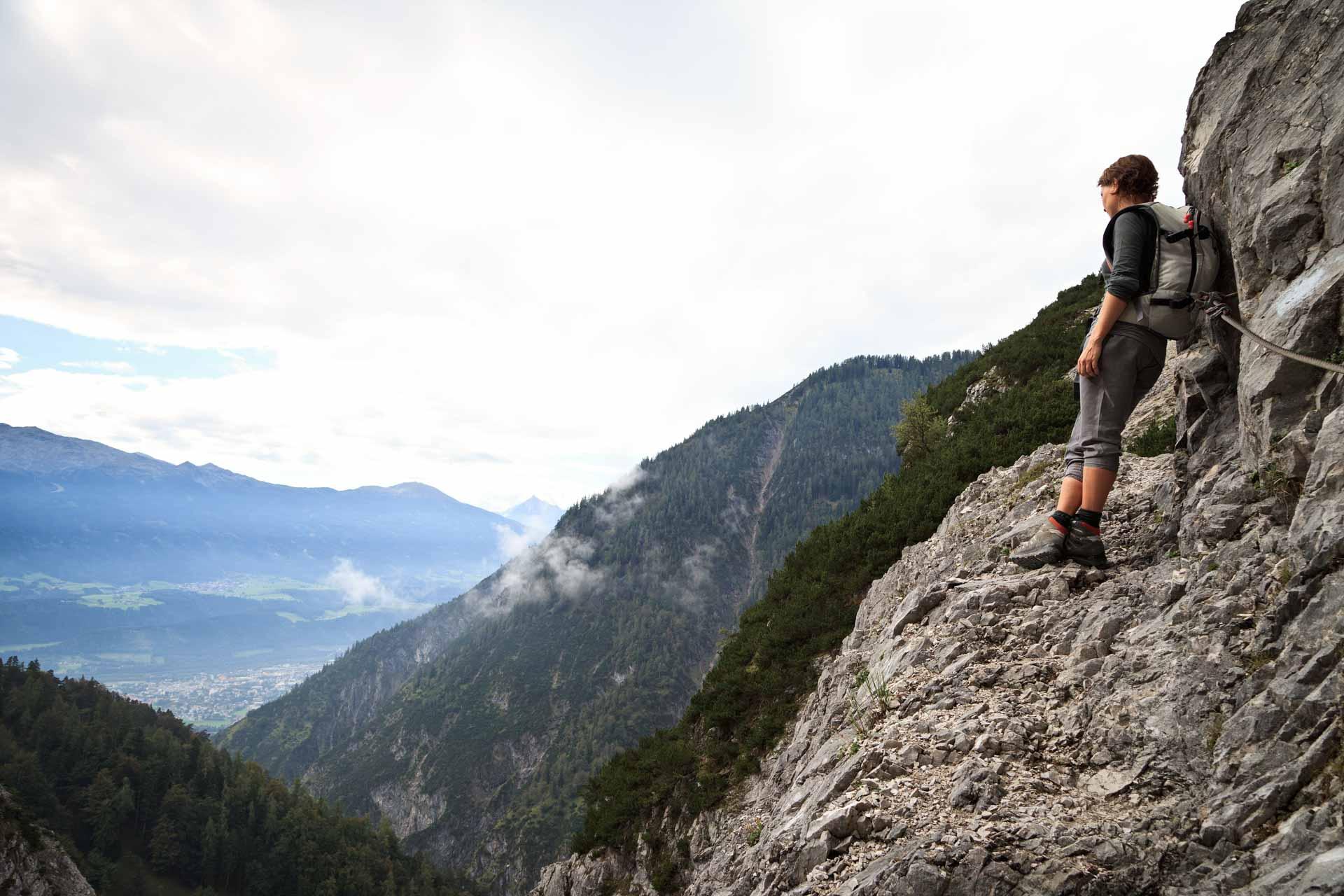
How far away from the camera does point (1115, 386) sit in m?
6.70

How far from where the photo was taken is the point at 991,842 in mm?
5293

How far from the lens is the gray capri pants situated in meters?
6.57

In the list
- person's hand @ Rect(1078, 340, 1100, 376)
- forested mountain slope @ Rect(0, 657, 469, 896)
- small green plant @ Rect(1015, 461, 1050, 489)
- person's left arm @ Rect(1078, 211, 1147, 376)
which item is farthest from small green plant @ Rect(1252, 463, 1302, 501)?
forested mountain slope @ Rect(0, 657, 469, 896)

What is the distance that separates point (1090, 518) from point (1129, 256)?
9.93ft

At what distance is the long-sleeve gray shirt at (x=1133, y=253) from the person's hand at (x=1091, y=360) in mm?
548

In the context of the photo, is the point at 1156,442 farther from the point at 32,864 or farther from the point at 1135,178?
the point at 32,864

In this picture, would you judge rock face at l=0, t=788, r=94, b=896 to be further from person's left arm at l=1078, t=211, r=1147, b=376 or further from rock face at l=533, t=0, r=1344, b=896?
person's left arm at l=1078, t=211, r=1147, b=376

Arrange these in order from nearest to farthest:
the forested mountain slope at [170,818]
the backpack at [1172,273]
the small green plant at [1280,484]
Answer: the small green plant at [1280,484] < the backpack at [1172,273] < the forested mountain slope at [170,818]

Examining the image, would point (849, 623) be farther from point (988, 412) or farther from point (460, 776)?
point (460, 776)

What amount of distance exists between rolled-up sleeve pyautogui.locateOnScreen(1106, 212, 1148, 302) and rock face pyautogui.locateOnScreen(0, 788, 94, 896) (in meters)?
87.6

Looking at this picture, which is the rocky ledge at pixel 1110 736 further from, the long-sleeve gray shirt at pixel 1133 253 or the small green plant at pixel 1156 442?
the long-sleeve gray shirt at pixel 1133 253

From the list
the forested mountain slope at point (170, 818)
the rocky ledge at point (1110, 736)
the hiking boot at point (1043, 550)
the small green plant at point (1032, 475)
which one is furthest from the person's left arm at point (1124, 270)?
the forested mountain slope at point (170, 818)

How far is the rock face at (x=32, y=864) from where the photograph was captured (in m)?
54.8

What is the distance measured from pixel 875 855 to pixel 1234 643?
3.75m
